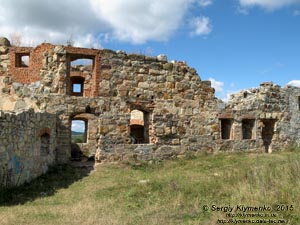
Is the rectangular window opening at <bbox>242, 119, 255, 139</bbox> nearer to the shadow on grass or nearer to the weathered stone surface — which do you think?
the shadow on grass

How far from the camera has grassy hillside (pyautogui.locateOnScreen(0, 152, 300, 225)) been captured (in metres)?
5.82

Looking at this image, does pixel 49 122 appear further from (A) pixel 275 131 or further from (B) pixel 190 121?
(A) pixel 275 131

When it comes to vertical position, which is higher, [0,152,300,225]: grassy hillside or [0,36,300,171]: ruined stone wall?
[0,36,300,171]: ruined stone wall

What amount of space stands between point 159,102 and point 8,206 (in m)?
7.45

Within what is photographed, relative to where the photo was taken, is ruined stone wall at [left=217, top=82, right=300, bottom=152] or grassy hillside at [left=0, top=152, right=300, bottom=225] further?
ruined stone wall at [left=217, top=82, right=300, bottom=152]

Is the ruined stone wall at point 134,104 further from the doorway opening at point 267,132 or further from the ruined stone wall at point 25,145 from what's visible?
the ruined stone wall at point 25,145

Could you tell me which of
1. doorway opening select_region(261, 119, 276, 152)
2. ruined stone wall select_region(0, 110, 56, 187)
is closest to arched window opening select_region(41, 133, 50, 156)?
ruined stone wall select_region(0, 110, 56, 187)

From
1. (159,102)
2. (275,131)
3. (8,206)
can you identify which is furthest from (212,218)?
(275,131)

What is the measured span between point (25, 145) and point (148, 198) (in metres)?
3.83

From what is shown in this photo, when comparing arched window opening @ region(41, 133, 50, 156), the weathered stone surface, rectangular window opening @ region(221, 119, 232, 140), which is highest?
the weathered stone surface

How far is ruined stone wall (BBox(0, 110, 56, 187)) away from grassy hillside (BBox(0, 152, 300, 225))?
37 cm

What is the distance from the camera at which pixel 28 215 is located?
6.33 meters

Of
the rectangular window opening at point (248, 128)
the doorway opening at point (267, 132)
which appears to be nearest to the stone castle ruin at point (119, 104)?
the rectangular window opening at point (248, 128)

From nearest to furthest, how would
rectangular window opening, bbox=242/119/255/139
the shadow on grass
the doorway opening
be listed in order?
the shadow on grass < rectangular window opening, bbox=242/119/255/139 < the doorway opening
